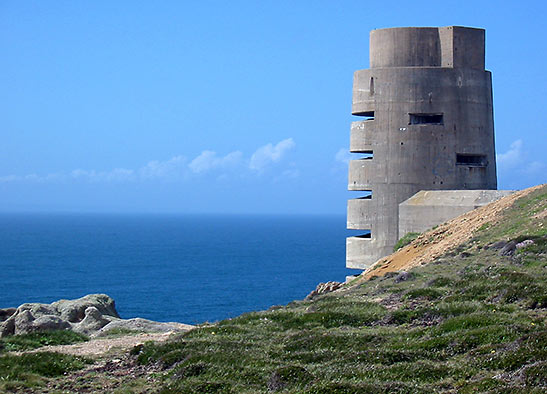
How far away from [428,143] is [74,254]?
97720mm

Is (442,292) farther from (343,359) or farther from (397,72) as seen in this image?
(397,72)

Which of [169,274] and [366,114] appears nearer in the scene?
[366,114]

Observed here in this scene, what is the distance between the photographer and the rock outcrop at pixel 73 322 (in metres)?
21.9

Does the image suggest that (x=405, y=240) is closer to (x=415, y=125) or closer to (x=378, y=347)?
(x=415, y=125)

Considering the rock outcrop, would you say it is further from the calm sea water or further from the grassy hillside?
the calm sea water

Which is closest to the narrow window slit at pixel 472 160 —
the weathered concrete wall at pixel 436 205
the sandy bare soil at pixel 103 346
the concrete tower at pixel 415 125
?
the concrete tower at pixel 415 125

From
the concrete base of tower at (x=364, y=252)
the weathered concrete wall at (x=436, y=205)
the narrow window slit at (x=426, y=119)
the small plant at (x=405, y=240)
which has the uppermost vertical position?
the narrow window slit at (x=426, y=119)

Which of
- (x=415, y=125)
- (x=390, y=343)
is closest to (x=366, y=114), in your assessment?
(x=415, y=125)

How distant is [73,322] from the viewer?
2605cm

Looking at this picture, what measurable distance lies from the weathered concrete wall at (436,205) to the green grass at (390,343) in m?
12.1

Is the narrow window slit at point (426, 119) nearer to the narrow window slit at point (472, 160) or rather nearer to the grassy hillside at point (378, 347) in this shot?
the narrow window slit at point (472, 160)

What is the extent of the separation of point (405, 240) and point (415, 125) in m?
5.76

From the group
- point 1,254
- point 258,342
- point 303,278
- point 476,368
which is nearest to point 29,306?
point 258,342

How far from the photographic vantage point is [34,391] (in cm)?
1401
